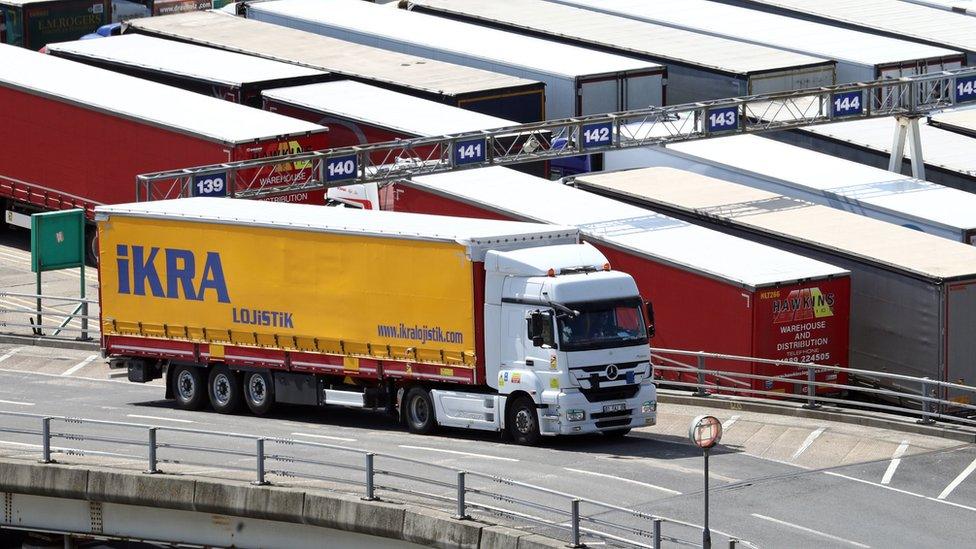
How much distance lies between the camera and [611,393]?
3309 centimetres

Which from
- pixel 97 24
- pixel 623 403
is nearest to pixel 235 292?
pixel 623 403

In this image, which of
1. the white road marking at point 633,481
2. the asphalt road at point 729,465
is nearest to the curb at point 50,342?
the asphalt road at point 729,465

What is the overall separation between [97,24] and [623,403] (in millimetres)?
45909

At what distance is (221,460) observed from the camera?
105 ft

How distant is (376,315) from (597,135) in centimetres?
1417

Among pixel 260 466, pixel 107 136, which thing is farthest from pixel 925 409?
pixel 107 136

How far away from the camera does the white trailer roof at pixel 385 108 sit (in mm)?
50688

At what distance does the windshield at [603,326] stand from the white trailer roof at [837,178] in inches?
448

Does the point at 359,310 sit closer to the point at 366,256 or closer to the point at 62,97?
the point at 366,256

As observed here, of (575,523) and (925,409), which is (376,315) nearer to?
(925,409)

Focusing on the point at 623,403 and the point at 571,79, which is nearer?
the point at 623,403

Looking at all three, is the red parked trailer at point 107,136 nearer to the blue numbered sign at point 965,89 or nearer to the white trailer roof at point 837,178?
the white trailer roof at point 837,178

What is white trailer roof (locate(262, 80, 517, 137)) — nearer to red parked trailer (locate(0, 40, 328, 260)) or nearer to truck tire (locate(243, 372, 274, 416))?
red parked trailer (locate(0, 40, 328, 260))

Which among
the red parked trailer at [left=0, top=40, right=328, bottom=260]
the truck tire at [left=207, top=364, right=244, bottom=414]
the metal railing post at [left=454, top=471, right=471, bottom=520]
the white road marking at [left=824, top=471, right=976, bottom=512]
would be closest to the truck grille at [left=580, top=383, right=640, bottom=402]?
the white road marking at [left=824, top=471, right=976, bottom=512]
